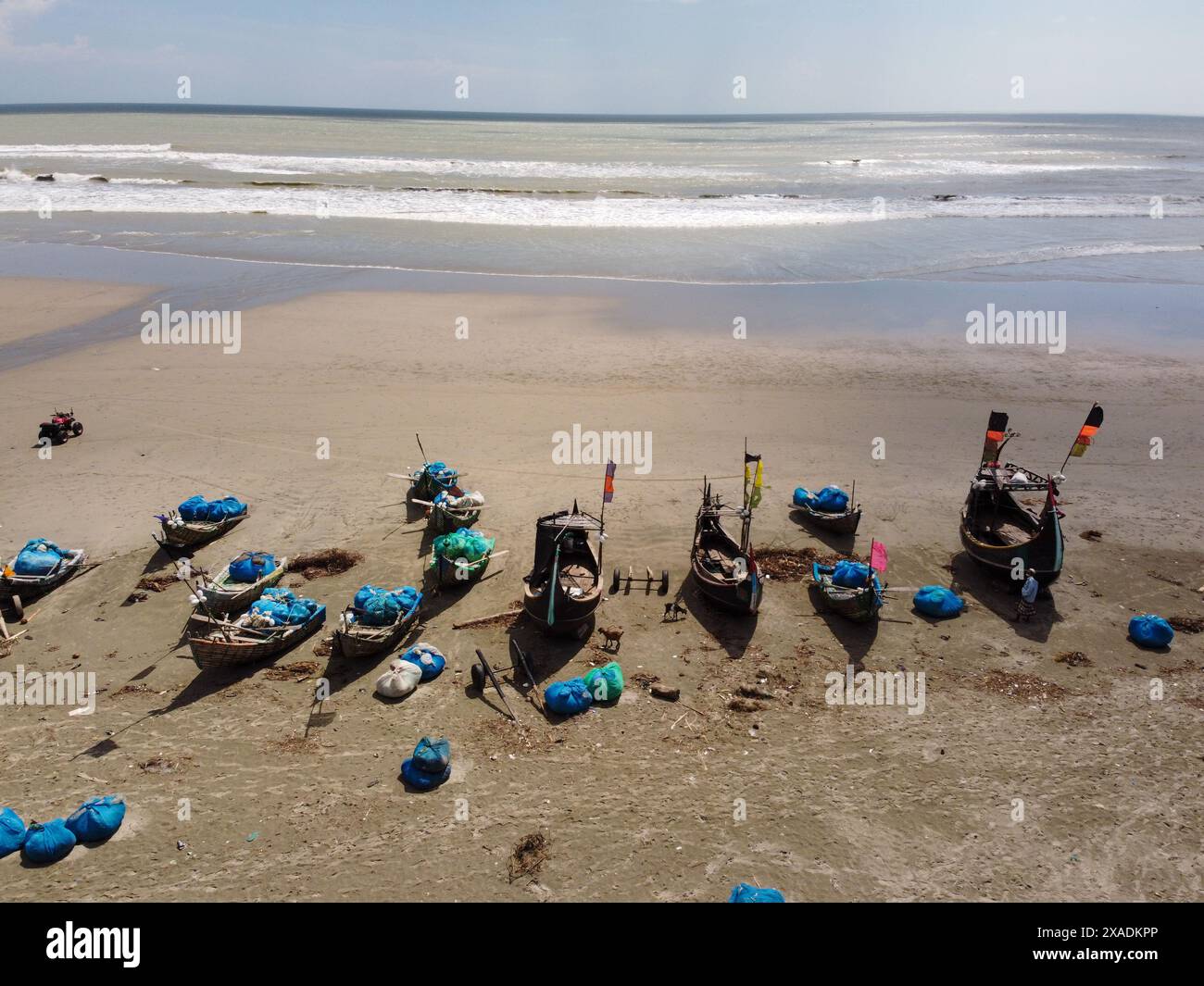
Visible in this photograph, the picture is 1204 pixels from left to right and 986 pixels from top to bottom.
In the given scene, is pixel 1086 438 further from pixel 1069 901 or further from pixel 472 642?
pixel 472 642

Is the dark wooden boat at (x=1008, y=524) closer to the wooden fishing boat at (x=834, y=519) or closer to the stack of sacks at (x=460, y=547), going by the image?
the wooden fishing boat at (x=834, y=519)

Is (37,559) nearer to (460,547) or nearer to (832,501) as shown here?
(460,547)

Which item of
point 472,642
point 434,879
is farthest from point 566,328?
point 434,879

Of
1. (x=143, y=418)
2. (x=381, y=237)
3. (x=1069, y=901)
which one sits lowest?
(x=1069, y=901)

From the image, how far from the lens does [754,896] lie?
7.83 meters

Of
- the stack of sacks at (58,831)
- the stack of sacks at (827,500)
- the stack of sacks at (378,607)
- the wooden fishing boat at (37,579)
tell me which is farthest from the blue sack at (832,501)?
the wooden fishing boat at (37,579)

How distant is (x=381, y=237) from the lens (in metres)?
38.8

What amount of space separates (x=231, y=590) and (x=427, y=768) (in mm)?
5372

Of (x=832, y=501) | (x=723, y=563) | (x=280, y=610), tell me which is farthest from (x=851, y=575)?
(x=280, y=610)

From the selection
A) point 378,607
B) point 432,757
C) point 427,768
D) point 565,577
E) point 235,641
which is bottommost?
point 427,768

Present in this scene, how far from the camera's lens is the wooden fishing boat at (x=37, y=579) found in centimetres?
1261

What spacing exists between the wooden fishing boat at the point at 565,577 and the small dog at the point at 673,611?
115 centimetres

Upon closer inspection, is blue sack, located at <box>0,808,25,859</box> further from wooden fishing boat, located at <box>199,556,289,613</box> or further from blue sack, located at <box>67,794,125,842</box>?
wooden fishing boat, located at <box>199,556,289,613</box>

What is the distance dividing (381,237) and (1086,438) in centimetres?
3421
